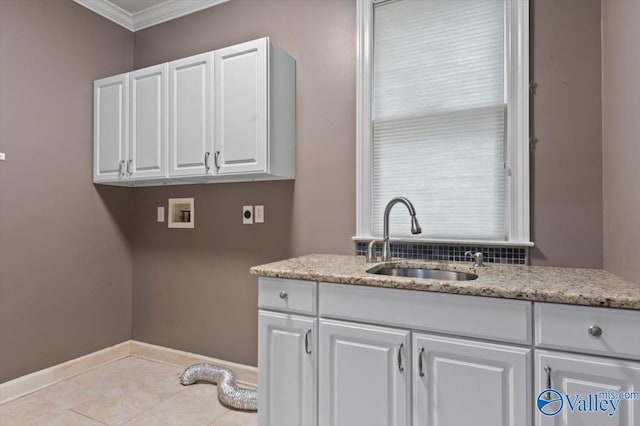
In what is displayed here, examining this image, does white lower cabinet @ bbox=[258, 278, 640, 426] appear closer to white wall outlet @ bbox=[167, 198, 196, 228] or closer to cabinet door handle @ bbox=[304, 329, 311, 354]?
cabinet door handle @ bbox=[304, 329, 311, 354]

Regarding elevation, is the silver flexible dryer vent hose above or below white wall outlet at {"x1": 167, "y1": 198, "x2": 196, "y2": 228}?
below

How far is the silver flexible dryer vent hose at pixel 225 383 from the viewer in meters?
2.20

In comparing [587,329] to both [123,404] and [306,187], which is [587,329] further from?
[123,404]

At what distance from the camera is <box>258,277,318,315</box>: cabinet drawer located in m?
1.66

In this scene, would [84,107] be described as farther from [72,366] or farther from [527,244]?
[527,244]

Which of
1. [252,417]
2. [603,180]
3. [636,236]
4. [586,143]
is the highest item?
[586,143]

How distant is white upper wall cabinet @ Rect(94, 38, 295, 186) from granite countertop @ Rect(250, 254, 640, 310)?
2.40ft

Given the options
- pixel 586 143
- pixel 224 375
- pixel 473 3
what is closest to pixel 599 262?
pixel 586 143

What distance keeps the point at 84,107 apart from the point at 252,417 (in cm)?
248

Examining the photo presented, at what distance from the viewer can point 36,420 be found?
2.08 meters

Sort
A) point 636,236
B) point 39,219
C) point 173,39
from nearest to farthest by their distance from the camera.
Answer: point 636,236 → point 39,219 → point 173,39

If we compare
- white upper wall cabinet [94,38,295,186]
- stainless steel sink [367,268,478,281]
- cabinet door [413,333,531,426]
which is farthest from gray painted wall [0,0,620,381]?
cabinet door [413,333,531,426]

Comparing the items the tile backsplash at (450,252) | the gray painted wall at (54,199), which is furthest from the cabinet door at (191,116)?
the tile backsplash at (450,252)

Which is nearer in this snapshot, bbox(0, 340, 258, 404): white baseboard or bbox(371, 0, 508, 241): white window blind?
bbox(371, 0, 508, 241): white window blind
